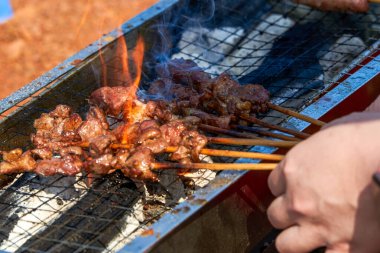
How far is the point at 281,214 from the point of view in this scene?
2.96 metres

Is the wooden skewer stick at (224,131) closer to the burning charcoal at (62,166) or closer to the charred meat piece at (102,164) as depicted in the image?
the charred meat piece at (102,164)

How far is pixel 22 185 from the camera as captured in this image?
4.12 metres

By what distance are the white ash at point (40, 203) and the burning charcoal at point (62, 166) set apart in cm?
21

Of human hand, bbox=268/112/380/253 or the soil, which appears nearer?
human hand, bbox=268/112/380/253

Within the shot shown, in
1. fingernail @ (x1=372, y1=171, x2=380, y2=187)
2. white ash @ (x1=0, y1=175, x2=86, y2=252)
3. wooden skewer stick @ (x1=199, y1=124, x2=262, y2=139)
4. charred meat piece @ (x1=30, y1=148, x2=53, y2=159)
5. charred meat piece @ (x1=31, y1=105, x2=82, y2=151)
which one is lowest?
fingernail @ (x1=372, y1=171, x2=380, y2=187)

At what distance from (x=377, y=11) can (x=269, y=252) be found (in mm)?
3156

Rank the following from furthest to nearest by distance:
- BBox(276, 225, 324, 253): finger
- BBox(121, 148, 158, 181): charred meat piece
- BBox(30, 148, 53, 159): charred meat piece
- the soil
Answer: the soil, BBox(30, 148, 53, 159): charred meat piece, BBox(121, 148, 158, 181): charred meat piece, BBox(276, 225, 324, 253): finger

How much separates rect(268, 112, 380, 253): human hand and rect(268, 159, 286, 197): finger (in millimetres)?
29

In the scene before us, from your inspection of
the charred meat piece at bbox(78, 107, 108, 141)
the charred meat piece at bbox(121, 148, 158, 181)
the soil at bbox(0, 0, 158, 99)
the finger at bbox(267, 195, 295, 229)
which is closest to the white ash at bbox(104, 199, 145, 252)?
the charred meat piece at bbox(121, 148, 158, 181)

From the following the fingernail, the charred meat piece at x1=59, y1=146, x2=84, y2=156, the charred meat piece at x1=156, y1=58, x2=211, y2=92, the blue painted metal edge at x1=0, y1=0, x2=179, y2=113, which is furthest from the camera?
the blue painted metal edge at x1=0, y1=0, x2=179, y2=113

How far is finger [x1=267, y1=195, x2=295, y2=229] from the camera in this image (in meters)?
2.94

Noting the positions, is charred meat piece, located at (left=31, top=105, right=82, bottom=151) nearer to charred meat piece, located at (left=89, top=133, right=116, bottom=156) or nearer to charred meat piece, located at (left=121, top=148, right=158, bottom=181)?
charred meat piece, located at (left=89, top=133, right=116, bottom=156)

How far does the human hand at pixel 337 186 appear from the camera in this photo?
2.62m

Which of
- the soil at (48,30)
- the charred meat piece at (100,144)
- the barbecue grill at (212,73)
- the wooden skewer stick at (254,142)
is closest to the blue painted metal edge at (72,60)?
the barbecue grill at (212,73)
